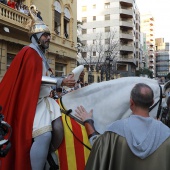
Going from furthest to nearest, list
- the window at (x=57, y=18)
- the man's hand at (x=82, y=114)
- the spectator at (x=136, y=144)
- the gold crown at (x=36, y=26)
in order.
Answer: the window at (x=57, y=18)
the gold crown at (x=36, y=26)
the man's hand at (x=82, y=114)
the spectator at (x=136, y=144)

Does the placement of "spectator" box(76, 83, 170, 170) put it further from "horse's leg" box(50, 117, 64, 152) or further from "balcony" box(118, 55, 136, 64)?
"balcony" box(118, 55, 136, 64)

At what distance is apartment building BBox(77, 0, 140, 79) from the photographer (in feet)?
178

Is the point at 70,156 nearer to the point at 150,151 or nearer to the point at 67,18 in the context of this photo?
the point at 150,151

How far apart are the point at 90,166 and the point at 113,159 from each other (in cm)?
20

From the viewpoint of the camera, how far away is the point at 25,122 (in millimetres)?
2812

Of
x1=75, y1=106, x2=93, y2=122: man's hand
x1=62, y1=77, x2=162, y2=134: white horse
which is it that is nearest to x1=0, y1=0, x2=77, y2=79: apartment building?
x1=62, y1=77, x2=162, y2=134: white horse

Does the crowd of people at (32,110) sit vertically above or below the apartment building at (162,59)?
below

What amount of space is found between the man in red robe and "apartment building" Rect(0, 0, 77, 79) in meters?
9.47

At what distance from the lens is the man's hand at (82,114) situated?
2.96 m

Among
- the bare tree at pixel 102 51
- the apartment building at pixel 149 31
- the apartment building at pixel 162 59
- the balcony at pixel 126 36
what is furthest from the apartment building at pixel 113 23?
the apartment building at pixel 162 59

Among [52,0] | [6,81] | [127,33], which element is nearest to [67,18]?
[52,0]

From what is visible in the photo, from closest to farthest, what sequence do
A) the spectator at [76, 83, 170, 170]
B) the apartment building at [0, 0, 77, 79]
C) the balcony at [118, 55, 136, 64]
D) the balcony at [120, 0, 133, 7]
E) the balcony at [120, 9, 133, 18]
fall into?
the spectator at [76, 83, 170, 170], the apartment building at [0, 0, 77, 79], the balcony at [118, 55, 136, 64], the balcony at [120, 9, 133, 18], the balcony at [120, 0, 133, 7]

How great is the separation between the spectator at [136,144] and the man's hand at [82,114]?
85cm

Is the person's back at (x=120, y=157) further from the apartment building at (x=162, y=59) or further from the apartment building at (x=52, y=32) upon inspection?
the apartment building at (x=162, y=59)
